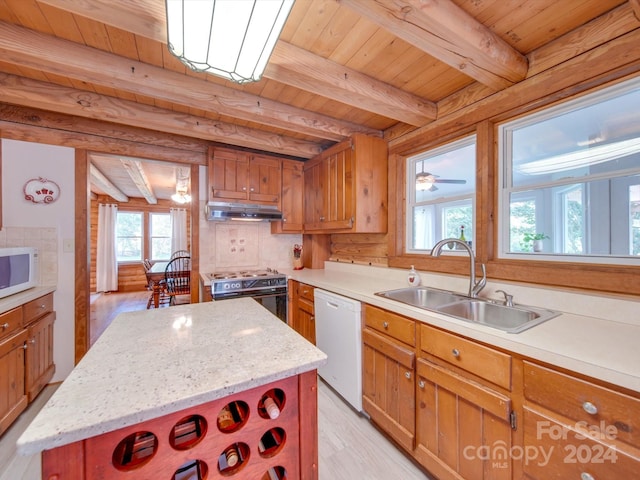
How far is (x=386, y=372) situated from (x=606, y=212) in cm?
148

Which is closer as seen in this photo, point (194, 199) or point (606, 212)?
point (606, 212)

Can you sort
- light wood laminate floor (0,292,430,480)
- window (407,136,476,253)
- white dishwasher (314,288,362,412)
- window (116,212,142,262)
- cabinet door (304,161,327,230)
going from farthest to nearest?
window (116,212,142,262) → cabinet door (304,161,327,230) → window (407,136,476,253) → white dishwasher (314,288,362,412) → light wood laminate floor (0,292,430,480)

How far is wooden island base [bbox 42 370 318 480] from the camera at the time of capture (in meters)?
0.59

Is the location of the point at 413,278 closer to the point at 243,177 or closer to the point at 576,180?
the point at 576,180

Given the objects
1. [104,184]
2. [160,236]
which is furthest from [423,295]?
[160,236]

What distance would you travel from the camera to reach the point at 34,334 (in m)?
1.95

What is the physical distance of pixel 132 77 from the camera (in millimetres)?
1553

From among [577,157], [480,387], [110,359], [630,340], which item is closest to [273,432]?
[110,359]

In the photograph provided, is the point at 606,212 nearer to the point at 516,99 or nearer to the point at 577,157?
the point at 577,157

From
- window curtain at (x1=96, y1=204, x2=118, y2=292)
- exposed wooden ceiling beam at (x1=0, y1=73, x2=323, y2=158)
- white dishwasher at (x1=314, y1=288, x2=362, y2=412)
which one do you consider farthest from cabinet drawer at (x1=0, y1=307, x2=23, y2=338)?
window curtain at (x1=96, y1=204, x2=118, y2=292)

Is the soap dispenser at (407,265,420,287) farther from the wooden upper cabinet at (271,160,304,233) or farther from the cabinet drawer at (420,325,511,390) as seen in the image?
the wooden upper cabinet at (271,160,304,233)

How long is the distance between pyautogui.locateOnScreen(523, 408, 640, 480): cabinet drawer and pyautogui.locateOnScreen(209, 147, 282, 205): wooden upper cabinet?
2689 mm

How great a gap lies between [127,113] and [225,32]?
164 cm

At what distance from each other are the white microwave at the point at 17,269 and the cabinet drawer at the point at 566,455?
9.80ft
